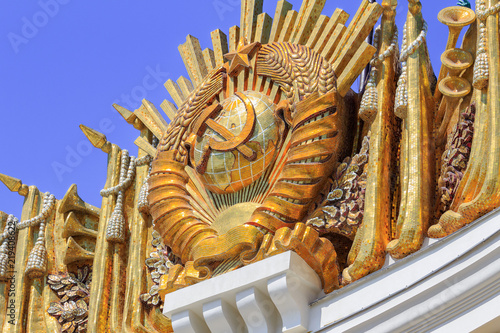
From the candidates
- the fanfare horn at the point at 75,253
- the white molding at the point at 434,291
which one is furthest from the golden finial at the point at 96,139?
the white molding at the point at 434,291

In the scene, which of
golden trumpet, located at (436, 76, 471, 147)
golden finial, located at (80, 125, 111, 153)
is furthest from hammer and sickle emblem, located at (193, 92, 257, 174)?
golden finial, located at (80, 125, 111, 153)

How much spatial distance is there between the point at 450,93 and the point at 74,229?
2.18 metres

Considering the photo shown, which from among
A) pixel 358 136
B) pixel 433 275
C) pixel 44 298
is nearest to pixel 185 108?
pixel 358 136

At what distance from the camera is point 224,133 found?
458cm

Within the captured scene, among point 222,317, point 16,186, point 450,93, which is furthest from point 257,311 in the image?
point 16,186

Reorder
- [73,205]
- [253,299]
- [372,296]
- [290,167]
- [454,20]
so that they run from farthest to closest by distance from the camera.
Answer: [73,205]
[290,167]
[454,20]
[253,299]
[372,296]

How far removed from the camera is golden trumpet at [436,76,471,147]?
4133mm

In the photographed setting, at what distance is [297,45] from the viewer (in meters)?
4.65

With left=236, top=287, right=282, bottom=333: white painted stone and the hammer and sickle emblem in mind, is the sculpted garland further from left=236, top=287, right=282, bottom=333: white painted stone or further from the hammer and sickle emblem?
left=236, top=287, right=282, bottom=333: white painted stone

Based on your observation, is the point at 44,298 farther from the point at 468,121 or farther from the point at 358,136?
the point at 468,121

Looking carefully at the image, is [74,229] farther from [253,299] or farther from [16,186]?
[253,299]

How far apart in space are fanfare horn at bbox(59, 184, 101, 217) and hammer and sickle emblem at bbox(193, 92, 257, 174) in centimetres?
100

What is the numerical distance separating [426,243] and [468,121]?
1.65 ft

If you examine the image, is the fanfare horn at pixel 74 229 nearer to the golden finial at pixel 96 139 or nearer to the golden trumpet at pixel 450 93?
the golden finial at pixel 96 139
